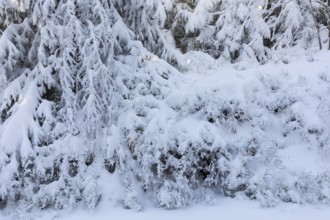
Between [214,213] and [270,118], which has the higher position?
[270,118]

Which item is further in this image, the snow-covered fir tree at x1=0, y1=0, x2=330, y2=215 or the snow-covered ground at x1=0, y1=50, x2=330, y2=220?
the snow-covered fir tree at x1=0, y1=0, x2=330, y2=215

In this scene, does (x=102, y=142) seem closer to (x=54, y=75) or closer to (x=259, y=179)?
(x=54, y=75)

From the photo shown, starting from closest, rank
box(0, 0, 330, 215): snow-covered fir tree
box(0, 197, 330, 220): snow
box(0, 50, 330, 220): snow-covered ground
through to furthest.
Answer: box(0, 197, 330, 220): snow < box(0, 50, 330, 220): snow-covered ground < box(0, 0, 330, 215): snow-covered fir tree

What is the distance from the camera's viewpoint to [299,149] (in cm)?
730

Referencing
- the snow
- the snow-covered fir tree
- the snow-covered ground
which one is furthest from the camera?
the snow-covered fir tree

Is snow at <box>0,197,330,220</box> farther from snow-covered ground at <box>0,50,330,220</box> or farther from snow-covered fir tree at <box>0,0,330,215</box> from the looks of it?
snow-covered fir tree at <box>0,0,330,215</box>

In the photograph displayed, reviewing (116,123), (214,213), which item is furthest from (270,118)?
(116,123)

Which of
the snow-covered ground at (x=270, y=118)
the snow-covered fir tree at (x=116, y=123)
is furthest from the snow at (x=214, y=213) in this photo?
the snow-covered fir tree at (x=116, y=123)

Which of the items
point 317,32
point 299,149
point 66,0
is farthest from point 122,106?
point 317,32

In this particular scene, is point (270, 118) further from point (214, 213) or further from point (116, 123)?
point (116, 123)

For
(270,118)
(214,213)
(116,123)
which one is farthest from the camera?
(270,118)

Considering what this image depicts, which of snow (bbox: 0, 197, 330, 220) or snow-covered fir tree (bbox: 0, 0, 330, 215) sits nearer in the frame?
snow (bbox: 0, 197, 330, 220)

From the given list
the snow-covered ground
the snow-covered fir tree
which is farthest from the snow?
the snow-covered fir tree

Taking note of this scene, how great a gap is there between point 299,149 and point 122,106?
3080 mm
